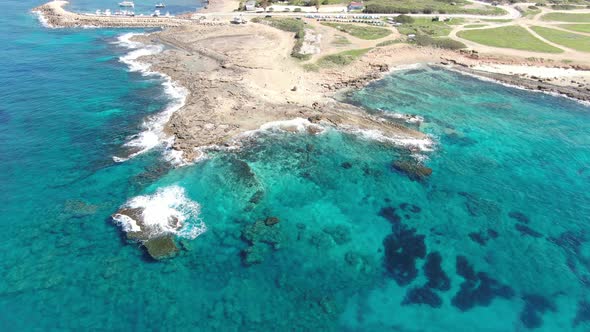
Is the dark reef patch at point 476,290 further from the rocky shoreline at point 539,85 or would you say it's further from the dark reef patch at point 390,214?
the rocky shoreline at point 539,85

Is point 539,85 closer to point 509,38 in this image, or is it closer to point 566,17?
point 509,38

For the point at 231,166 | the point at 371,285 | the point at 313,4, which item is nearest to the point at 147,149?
the point at 231,166

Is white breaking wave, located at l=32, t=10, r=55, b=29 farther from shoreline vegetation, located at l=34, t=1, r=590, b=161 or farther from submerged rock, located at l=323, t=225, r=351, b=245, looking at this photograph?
submerged rock, located at l=323, t=225, r=351, b=245

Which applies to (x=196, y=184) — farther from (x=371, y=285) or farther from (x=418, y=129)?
(x=418, y=129)

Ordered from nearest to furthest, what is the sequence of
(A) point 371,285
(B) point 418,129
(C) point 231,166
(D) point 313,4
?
(A) point 371,285, (C) point 231,166, (B) point 418,129, (D) point 313,4

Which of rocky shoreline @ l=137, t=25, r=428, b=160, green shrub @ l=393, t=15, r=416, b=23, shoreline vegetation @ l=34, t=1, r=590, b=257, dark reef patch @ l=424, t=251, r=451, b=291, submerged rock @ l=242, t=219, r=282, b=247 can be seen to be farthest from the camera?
green shrub @ l=393, t=15, r=416, b=23

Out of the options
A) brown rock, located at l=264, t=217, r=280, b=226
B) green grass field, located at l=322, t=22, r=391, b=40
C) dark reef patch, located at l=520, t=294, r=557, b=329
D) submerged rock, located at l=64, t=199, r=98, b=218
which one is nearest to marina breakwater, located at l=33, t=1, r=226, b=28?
green grass field, located at l=322, t=22, r=391, b=40

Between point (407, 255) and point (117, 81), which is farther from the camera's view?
point (117, 81)

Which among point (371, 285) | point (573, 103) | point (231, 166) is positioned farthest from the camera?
point (573, 103)

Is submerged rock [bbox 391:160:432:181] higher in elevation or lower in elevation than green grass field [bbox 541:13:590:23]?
lower
